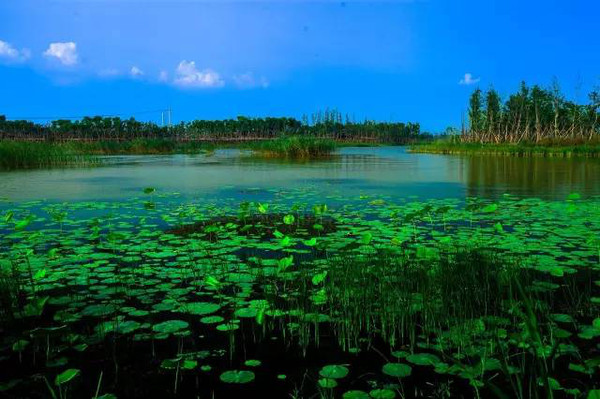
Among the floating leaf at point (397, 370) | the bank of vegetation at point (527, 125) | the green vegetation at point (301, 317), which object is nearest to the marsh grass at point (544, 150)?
the bank of vegetation at point (527, 125)

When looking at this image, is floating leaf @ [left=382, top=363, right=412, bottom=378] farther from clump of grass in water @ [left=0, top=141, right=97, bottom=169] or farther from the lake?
clump of grass in water @ [left=0, top=141, right=97, bottom=169]

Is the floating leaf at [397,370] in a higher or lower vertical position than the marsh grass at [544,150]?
lower

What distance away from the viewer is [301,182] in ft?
43.1

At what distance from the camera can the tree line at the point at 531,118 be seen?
37.9m

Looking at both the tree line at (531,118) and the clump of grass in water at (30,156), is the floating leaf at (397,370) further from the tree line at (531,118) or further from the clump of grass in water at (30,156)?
the tree line at (531,118)

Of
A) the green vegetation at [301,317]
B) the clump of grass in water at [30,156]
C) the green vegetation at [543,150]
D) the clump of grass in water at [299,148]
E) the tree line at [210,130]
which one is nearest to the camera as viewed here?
the green vegetation at [301,317]

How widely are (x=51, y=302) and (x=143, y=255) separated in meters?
1.36

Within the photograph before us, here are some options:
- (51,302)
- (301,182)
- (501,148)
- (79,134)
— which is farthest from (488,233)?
(79,134)

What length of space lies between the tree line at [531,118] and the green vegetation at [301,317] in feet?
113

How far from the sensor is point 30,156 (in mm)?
19547

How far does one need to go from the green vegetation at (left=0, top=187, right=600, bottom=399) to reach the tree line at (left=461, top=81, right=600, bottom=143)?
34.6 meters

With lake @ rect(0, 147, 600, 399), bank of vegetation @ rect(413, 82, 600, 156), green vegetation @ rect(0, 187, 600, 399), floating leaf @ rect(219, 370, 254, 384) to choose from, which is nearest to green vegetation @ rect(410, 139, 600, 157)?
bank of vegetation @ rect(413, 82, 600, 156)

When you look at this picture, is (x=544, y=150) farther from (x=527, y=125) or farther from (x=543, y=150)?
(x=527, y=125)

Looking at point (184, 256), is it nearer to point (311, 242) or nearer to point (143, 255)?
point (143, 255)
